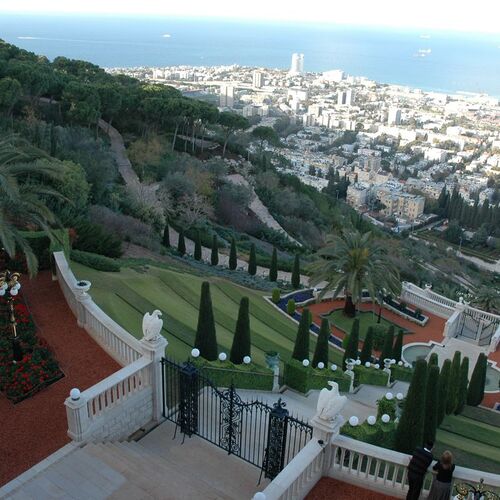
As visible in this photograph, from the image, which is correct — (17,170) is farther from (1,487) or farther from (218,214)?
(218,214)

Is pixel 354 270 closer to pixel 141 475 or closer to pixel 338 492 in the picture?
pixel 338 492

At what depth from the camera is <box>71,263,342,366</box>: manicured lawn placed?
17172mm

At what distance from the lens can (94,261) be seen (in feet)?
64.2

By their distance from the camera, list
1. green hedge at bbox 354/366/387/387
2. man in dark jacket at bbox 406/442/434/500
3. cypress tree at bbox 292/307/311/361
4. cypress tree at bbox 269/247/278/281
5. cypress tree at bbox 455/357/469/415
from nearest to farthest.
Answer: man in dark jacket at bbox 406/442/434/500, cypress tree at bbox 455/357/469/415, cypress tree at bbox 292/307/311/361, green hedge at bbox 354/366/387/387, cypress tree at bbox 269/247/278/281

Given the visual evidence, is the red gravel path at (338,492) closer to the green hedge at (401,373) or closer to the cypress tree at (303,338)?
the cypress tree at (303,338)

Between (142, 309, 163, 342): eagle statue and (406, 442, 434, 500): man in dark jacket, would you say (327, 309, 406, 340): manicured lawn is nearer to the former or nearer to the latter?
(142, 309, 163, 342): eagle statue

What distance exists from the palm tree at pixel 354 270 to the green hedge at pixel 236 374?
10641 millimetres

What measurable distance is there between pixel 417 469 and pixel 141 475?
14.8 ft

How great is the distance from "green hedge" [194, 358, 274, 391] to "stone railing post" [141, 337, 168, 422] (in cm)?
221

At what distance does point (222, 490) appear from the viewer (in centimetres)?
958

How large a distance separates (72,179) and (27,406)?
44.2ft

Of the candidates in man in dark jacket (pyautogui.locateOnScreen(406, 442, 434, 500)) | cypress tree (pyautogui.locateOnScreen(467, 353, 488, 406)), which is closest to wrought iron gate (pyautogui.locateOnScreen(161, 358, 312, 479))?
man in dark jacket (pyautogui.locateOnScreen(406, 442, 434, 500))

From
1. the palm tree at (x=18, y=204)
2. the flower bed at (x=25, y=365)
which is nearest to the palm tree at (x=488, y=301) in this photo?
the palm tree at (x=18, y=204)

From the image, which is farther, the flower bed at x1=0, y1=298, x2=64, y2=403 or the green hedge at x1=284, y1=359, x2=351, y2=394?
the green hedge at x1=284, y1=359, x2=351, y2=394
